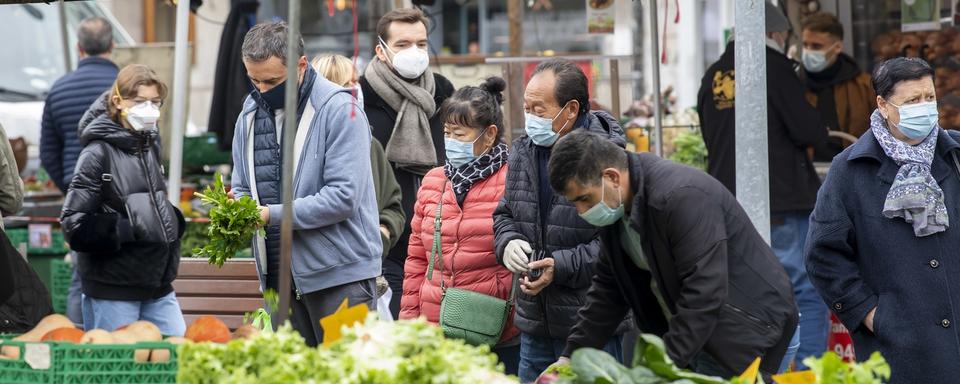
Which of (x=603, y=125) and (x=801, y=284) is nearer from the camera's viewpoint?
(x=603, y=125)

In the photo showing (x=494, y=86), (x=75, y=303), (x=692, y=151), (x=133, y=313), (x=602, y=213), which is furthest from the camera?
(x=692, y=151)

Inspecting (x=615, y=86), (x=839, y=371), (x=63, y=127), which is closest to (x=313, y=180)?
(x=839, y=371)

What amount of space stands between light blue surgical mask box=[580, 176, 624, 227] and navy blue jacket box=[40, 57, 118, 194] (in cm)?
471

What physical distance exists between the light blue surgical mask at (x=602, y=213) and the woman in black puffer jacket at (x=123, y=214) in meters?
2.64

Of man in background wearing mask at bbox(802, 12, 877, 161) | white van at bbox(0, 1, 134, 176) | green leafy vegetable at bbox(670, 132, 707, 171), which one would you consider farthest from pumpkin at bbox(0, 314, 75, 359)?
white van at bbox(0, 1, 134, 176)

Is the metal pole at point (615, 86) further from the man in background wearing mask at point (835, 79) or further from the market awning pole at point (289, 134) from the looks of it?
the market awning pole at point (289, 134)

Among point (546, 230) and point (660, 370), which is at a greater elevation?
point (546, 230)

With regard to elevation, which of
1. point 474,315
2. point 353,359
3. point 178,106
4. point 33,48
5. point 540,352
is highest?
point 33,48

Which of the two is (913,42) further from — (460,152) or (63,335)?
(63,335)

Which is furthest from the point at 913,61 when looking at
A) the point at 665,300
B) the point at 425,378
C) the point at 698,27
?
the point at 698,27

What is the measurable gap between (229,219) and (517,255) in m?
0.96

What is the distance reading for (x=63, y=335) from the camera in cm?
375

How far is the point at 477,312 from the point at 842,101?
3736 millimetres

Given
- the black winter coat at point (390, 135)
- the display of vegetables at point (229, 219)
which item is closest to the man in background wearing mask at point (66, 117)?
the black winter coat at point (390, 135)
